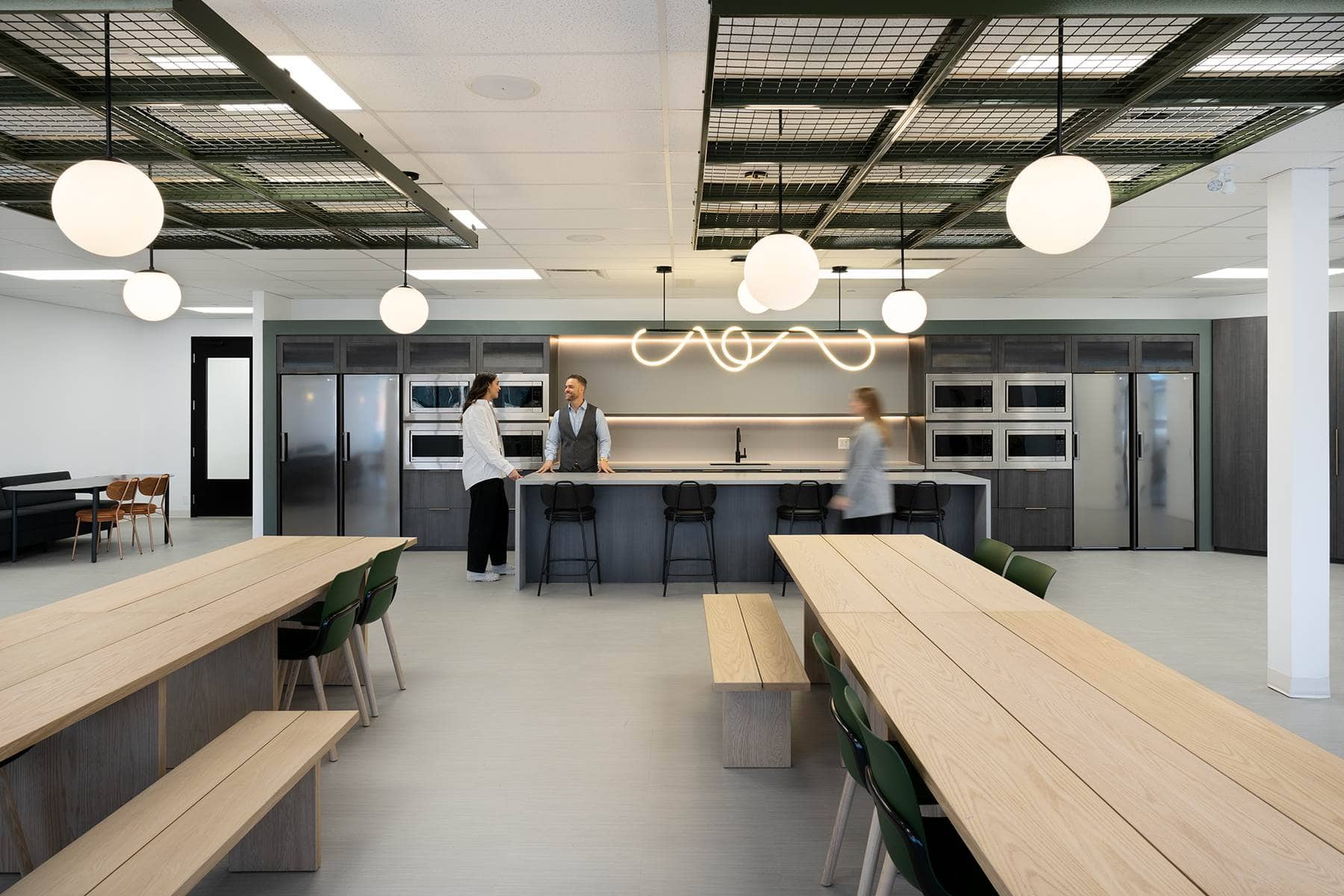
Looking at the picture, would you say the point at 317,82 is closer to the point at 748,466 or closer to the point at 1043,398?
the point at 748,466

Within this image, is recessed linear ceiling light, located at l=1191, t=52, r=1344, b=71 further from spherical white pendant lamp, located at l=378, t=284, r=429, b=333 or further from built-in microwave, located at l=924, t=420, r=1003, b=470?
built-in microwave, located at l=924, t=420, r=1003, b=470

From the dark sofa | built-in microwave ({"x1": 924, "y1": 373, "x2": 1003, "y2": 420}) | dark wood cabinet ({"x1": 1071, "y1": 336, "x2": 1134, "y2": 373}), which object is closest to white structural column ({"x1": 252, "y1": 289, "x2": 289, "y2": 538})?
the dark sofa

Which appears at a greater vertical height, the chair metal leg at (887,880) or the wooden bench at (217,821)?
the wooden bench at (217,821)

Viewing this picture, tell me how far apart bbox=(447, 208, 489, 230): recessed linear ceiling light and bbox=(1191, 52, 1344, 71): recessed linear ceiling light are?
158 inches

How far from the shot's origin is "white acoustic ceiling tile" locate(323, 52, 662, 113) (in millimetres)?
3018

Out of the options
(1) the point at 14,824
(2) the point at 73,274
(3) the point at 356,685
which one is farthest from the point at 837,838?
(2) the point at 73,274

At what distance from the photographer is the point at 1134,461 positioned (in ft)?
28.8

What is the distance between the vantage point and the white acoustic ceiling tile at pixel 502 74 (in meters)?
3.02

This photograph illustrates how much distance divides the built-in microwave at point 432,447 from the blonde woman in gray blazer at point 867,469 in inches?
197

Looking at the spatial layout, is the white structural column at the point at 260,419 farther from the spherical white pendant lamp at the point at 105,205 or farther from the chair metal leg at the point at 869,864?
the chair metal leg at the point at 869,864

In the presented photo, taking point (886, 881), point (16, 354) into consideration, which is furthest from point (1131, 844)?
point (16, 354)

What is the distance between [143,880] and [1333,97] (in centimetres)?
435

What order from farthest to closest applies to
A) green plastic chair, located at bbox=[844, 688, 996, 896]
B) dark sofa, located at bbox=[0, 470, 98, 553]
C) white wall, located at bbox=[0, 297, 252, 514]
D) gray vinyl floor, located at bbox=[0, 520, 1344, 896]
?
white wall, located at bbox=[0, 297, 252, 514]
dark sofa, located at bbox=[0, 470, 98, 553]
gray vinyl floor, located at bbox=[0, 520, 1344, 896]
green plastic chair, located at bbox=[844, 688, 996, 896]

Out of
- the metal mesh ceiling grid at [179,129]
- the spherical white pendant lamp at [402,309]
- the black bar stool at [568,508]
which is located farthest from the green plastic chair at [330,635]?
the black bar stool at [568,508]
